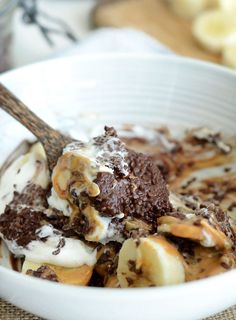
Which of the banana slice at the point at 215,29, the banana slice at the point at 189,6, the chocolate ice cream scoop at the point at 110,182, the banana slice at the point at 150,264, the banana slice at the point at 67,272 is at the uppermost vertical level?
the banana slice at the point at 189,6

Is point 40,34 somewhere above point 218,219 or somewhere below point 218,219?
above

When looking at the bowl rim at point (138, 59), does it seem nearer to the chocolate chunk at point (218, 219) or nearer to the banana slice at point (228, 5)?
the chocolate chunk at point (218, 219)

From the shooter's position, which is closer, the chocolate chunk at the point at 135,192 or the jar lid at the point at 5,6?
the chocolate chunk at the point at 135,192

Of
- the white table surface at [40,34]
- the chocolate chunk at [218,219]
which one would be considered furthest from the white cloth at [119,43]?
the chocolate chunk at [218,219]

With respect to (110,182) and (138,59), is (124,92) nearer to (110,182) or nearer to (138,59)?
(138,59)

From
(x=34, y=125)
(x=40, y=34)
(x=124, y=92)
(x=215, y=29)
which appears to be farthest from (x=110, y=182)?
(x=40, y=34)

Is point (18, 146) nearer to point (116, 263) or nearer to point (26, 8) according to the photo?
point (116, 263)

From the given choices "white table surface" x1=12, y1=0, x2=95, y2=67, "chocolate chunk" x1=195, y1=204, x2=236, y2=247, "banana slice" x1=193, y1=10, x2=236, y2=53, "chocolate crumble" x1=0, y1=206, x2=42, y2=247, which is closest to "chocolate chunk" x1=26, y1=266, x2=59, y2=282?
"chocolate crumble" x1=0, y1=206, x2=42, y2=247
